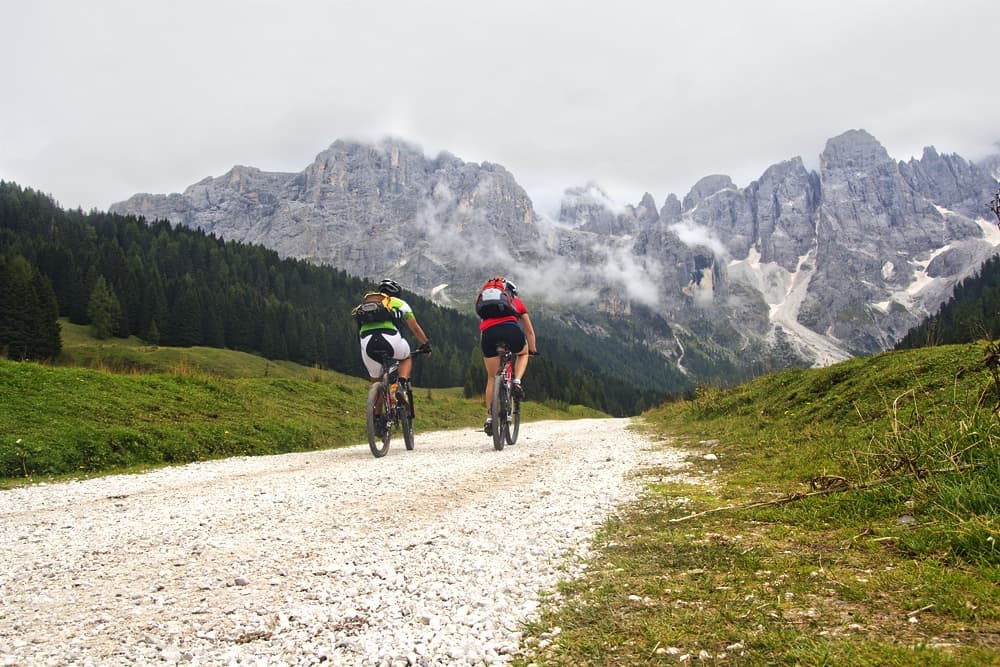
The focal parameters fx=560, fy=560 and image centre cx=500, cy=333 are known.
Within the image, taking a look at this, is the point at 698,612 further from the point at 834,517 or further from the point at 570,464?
the point at 570,464

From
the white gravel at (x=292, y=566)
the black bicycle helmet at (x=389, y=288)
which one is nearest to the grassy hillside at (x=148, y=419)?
the white gravel at (x=292, y=566)

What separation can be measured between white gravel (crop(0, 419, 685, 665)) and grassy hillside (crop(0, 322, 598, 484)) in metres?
2.73

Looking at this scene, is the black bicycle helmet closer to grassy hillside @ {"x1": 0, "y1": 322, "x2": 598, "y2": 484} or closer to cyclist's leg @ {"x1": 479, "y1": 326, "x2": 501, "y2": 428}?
cyclist's leg @ {"x1": 479, "y1": 326, "x2": 501, "y2": 428}

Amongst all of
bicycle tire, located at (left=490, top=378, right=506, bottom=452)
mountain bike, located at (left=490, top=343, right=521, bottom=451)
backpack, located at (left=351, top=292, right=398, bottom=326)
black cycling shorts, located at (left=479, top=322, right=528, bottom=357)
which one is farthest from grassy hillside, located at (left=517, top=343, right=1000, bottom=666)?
backpack, located at (left=351, top=292, right=398, bottom=326)

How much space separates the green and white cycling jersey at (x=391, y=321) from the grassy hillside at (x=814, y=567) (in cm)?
787

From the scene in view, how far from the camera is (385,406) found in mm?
13391

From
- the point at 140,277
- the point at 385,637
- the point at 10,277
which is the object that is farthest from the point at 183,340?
the point at 385,637

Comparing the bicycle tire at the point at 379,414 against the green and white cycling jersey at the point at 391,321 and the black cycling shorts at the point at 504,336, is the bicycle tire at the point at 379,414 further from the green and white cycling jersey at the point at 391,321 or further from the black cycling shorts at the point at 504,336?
the black cycling shorts at the point at 504,336

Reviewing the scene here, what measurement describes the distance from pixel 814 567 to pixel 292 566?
3.97 metres

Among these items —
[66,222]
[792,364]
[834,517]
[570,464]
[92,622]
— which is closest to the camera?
[92,622]

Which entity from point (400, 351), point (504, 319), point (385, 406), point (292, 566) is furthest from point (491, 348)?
point (292, 566)

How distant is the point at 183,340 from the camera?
3573 inches

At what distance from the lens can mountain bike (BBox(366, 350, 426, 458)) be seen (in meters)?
12.8

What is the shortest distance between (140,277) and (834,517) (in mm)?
108535
